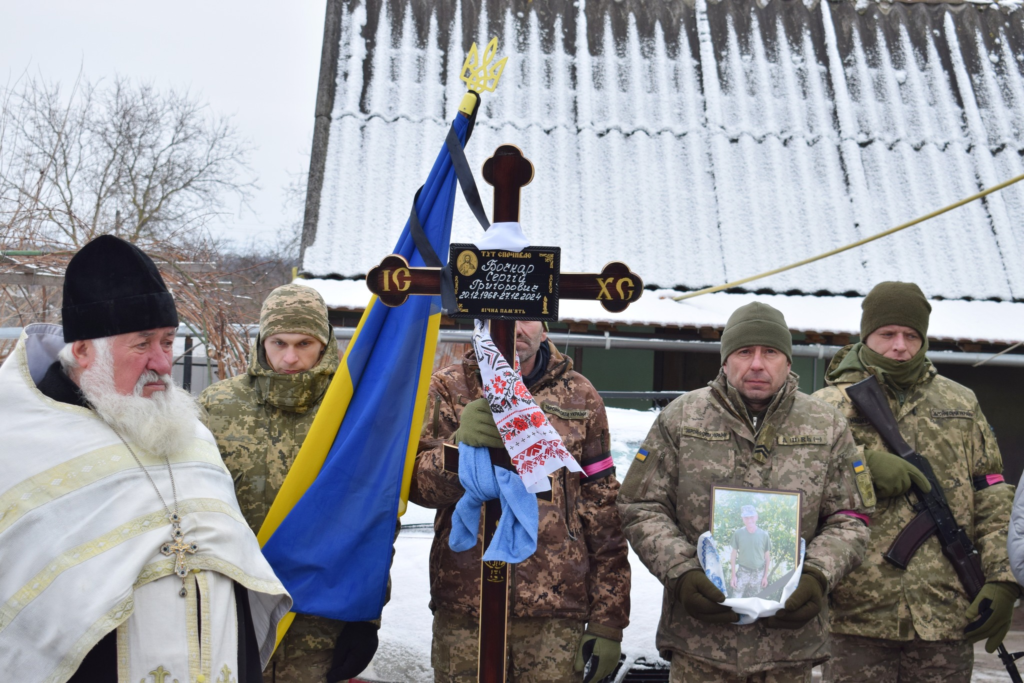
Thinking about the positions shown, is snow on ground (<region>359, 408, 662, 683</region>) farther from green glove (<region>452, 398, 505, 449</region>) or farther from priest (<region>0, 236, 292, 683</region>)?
green glove (<region>452, 398, 505, 449</region>)

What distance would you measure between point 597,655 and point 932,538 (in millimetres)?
1468

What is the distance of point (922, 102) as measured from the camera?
8.42m

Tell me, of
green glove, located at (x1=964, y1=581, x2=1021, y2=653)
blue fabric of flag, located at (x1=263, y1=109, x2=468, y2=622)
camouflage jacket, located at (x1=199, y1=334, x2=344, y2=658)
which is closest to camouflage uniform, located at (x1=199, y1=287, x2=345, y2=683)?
camouflage jacket, located at (x1=199, y1=334, x2=344, y2=658)

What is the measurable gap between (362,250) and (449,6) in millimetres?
3278

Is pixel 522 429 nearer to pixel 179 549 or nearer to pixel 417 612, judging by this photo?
pixel 179 549

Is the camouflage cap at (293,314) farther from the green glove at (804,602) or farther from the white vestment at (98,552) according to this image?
the green glove at (804,602)

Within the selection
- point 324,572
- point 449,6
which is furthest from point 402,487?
point 449,6

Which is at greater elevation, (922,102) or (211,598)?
(922,102)

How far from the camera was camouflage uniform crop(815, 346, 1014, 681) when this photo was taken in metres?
3.34

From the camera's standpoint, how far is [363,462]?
3.05 meters

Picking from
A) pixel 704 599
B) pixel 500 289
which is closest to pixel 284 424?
pixel 500 289

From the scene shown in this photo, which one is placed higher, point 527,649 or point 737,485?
point 737,485

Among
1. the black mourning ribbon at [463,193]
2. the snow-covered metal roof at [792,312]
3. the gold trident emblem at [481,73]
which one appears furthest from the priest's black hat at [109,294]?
the snow-covered metal roof at [792,312]

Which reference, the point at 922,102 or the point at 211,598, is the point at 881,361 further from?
the point at 922,102
